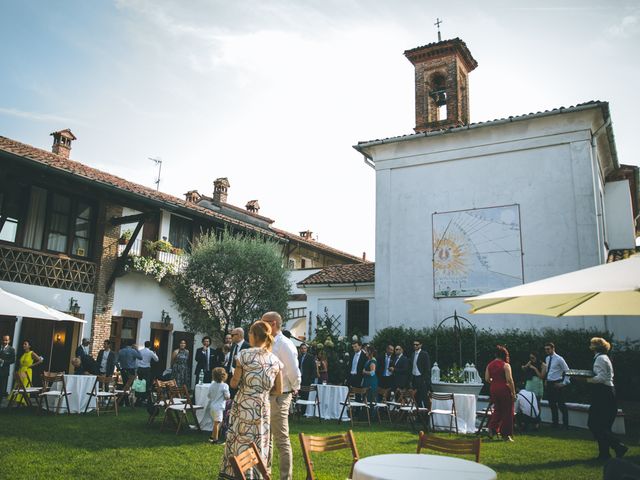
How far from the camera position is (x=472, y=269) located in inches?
600

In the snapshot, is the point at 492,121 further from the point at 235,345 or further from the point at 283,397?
the point at 283,397

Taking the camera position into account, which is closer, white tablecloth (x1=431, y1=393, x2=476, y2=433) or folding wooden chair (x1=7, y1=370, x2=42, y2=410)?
white tablecloth (x1=431, y1=393, x2=476, y2=433)

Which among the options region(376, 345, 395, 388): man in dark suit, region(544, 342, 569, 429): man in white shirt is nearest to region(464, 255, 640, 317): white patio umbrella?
region(544, 342, 569, 429): man in white shirt

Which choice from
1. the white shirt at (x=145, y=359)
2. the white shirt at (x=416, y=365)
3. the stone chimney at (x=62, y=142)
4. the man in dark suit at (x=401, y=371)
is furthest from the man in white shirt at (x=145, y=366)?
the stone chimney at (x=62, y=142)

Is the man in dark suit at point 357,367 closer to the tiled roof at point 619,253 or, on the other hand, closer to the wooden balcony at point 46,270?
the wooden balcony at point 46,270

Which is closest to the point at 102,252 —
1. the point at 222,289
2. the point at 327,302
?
the point at 222,289

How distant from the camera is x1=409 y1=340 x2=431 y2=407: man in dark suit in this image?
11844 millimetres

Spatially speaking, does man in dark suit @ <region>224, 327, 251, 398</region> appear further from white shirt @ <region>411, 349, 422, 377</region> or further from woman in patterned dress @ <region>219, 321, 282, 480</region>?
white shirt @ <region>411, 349, 422, 377</region>

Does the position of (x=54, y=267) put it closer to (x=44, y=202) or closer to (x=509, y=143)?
(x=44, y=202)

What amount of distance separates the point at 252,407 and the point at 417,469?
1.76 meters

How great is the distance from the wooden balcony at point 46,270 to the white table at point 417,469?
1353 centimetres

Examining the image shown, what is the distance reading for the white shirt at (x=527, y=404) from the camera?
10484 millimetres

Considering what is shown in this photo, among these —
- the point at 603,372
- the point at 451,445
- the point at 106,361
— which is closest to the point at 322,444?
the point at 451,445

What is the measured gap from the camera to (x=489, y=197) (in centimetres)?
1552
